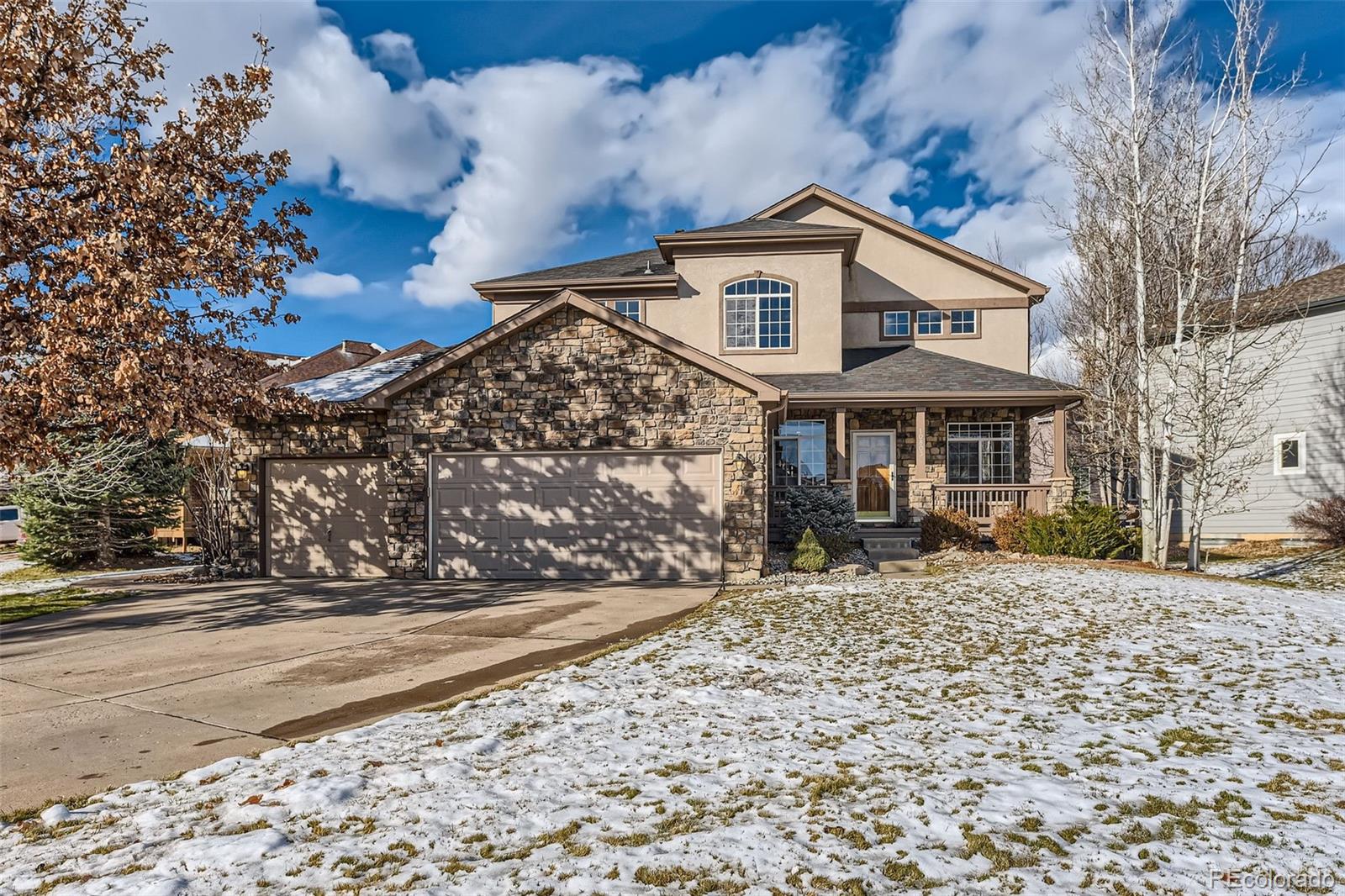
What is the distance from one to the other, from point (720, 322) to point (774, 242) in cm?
233

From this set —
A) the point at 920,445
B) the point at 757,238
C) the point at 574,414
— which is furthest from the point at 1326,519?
the point at 574,414

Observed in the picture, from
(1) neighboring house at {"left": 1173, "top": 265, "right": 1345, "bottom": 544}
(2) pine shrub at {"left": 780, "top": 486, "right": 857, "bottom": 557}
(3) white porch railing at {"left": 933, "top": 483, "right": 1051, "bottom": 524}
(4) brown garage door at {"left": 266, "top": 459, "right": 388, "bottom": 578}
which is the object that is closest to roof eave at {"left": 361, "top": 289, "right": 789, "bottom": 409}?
(4) brown garage door at {"left": 266, "top": 459, "right": 388, "bottom": 578}

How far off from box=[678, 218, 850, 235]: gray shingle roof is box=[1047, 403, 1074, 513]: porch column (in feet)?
21.4

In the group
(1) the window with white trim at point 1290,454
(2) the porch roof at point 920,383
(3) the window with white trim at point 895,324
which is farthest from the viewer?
(3) the window with white trim at point 895,324

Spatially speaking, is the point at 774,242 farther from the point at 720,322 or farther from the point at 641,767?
the point at 641,767

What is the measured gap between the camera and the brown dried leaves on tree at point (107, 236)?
8070 millimetres

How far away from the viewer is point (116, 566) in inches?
616

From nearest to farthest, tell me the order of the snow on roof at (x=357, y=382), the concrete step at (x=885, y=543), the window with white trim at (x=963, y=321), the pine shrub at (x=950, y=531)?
the snow on roof at (x=357, y=382) < the pine shrub at (x=950, y=531) < the concrete step at (x=885, y=543) < the window with white trim at (x=963, y=321)

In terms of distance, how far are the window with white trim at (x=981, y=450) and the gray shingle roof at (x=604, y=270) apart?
839cm

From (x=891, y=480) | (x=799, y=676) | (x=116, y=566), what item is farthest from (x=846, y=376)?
(x=116, y=566)

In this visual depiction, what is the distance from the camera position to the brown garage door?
13.0m

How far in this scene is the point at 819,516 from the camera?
14.6 metres

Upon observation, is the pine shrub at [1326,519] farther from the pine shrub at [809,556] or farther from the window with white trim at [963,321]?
the pine shrub at [809,556]

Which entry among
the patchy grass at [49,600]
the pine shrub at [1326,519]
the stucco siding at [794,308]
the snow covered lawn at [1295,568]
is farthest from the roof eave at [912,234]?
the patchy grass at [49,600]
